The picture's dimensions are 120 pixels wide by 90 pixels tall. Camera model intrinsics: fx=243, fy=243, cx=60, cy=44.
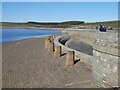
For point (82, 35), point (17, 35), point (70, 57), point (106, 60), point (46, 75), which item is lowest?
point (46, 75)

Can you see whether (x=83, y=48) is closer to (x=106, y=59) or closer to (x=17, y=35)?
(x=106, y=59)

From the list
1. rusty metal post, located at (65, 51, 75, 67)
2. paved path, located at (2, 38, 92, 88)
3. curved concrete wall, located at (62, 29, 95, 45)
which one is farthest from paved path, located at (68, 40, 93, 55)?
rusty metal post, located at (65, 51, 75, 67)

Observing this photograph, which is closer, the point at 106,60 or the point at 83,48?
the point at 106,60

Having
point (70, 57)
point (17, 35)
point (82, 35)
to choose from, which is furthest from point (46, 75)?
point (17, 35)

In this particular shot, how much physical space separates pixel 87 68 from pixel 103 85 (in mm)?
4005

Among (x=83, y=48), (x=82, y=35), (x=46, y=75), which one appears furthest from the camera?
(x=82, y=35)

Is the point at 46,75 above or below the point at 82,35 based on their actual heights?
below

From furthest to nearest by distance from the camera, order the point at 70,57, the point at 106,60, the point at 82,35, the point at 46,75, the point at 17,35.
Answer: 1. the point at 17,35
2. the point at 82,35
3. the point at 70,57
4. the point at 46,75
5. the point at 106,60

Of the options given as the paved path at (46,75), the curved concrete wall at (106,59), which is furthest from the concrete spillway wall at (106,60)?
the paved path at (46,75)

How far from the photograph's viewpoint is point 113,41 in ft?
28.7

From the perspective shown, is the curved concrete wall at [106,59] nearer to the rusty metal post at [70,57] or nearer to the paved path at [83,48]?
the rusty metal post at [70,57]

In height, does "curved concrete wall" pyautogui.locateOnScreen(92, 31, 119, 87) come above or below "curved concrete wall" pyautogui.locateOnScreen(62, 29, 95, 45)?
below

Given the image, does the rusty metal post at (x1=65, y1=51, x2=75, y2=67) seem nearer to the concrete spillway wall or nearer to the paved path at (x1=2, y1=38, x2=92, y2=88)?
the paved path at (x1=2, y1=38, x2=92, y2=88)

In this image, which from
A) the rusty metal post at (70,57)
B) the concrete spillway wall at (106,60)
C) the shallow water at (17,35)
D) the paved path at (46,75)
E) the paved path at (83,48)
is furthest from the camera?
the shallow water at (17,35)
